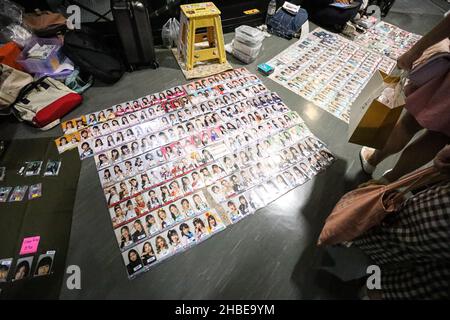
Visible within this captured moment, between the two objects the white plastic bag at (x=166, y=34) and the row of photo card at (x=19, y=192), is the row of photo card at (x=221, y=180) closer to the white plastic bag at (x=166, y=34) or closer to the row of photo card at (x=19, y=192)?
the row of photo card at (x=19, y=192)

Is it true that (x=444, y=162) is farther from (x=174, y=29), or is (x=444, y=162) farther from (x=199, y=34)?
(x=174, y=29)

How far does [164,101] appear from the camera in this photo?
5.51ft

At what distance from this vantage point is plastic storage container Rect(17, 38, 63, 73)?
1.56 meters

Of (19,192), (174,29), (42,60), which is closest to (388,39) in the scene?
(174,29)

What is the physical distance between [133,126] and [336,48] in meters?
2.07

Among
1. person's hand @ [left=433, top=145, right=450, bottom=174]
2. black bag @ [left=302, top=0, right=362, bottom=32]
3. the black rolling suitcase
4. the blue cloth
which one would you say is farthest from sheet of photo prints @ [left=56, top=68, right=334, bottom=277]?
black bag @ [left=302, top=0, right=362, bottom=32]

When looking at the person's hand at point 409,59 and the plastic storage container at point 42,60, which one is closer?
the person's hand at point 409,59

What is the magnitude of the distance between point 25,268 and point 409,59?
1.94m

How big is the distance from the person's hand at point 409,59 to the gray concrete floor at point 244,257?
587 millimetres

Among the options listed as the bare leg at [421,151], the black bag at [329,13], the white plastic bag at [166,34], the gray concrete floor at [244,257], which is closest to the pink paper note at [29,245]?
the gray concrete floor at [244,257]

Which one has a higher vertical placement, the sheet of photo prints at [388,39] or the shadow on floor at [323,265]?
the sheet of photo prints at [388,39]

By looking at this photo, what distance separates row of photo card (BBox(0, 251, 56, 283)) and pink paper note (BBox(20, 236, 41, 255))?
0.10 feet

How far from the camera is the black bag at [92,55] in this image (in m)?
1.64
